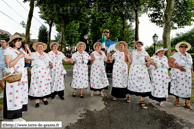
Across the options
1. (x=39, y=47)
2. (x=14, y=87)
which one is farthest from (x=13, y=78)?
(x=39, y=47)

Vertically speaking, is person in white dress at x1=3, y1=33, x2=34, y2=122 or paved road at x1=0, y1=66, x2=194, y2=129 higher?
person in white dress at x1=3, y1=33, x2=34, y2=122

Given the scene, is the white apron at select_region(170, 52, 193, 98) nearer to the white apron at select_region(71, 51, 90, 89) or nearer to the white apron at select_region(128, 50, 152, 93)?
the white apron at select_region(128, 50, 152, 93)

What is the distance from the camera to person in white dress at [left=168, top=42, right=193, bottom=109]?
421 centimetres

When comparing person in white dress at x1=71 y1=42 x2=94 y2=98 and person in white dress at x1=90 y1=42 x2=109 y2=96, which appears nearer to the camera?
person in white dress at x1=71 y1=42 x2=94 y2=98

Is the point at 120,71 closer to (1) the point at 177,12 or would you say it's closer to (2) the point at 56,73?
(2) the point at 56,73

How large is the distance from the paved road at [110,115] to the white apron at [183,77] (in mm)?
522

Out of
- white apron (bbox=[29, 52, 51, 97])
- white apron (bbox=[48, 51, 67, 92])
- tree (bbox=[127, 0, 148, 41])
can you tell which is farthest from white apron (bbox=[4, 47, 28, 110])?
tree (bbox=[127, 0, 148, 41])

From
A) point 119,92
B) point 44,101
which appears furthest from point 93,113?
point 44,101

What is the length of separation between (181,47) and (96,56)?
9.57 feet

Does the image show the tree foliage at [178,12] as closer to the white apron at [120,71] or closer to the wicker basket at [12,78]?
the white apron at [120,71]

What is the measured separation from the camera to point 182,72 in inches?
168

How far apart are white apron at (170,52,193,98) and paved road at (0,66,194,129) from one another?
522 mm

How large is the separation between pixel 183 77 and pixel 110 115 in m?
2.68

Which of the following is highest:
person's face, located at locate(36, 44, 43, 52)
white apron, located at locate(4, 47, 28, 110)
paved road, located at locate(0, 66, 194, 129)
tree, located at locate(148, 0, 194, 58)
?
tree, located at locate(148, 0, 194, 58)
